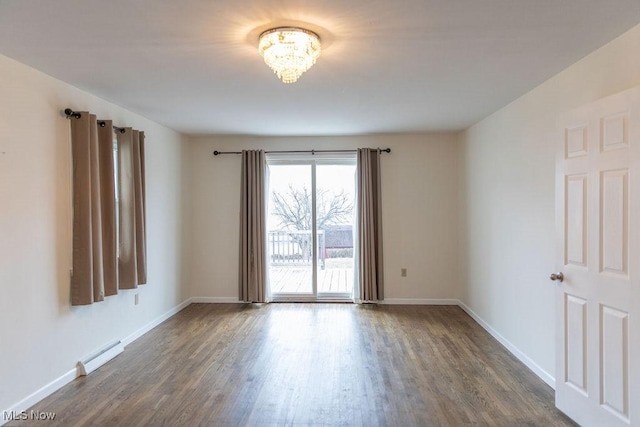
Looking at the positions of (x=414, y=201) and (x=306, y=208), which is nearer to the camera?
(x=414, y=201)

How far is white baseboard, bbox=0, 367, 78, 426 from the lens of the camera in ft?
8.27

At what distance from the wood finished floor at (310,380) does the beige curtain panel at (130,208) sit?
30.6 inches

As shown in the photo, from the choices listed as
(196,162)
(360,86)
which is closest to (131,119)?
(196,162)

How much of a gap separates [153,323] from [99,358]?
1.10 metres

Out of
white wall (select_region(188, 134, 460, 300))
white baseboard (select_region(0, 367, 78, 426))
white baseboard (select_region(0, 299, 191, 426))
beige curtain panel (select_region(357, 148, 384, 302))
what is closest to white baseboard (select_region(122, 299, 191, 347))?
white baseboard (select_region(0, 299, 191, 426))

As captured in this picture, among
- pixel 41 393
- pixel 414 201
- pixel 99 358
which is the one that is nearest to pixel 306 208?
pixel 414 201

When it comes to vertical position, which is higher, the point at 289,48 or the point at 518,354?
the point at 289,48

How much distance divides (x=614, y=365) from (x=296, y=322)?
125 inches

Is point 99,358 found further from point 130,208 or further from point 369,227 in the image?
point 369,227

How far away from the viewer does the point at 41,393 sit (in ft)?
9.01

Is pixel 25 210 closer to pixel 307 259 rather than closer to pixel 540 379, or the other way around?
Answer: pixel 307 259

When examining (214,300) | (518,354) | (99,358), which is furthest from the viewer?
(214,300)

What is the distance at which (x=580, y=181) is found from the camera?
7.89 ft

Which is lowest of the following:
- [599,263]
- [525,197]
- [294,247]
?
[294,247]
